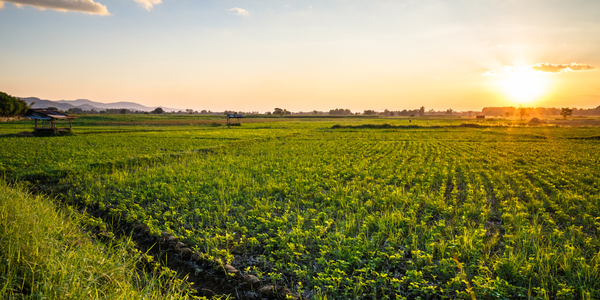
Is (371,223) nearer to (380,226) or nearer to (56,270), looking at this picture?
(380,226)

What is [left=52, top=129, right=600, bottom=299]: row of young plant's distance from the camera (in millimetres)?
4742

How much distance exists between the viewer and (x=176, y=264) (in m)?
5.48

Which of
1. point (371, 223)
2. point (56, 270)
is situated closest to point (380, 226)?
point (371, 223)

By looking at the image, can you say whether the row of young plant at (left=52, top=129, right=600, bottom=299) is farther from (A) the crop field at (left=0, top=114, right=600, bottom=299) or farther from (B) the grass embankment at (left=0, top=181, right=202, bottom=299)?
(B) the grass embankment at (left=0, top=181, right=202, bottom=299)

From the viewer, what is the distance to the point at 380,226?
669 cm

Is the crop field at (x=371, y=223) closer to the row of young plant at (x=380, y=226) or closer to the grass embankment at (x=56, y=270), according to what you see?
the row of young plant at (x=380, y=226)

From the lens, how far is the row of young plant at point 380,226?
4742mm

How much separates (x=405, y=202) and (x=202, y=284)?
6369mm

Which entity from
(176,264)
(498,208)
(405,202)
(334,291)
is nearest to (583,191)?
(498,208)

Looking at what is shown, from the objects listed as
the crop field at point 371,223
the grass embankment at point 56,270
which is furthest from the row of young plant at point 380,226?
the grass embankment at point 56,270

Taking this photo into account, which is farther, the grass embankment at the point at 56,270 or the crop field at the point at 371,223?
the crop field at the point at 371,223

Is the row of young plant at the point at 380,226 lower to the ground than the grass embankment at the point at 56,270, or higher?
lower

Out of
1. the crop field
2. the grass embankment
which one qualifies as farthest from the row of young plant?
the grass embankment

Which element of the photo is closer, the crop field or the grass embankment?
the grass embankment
